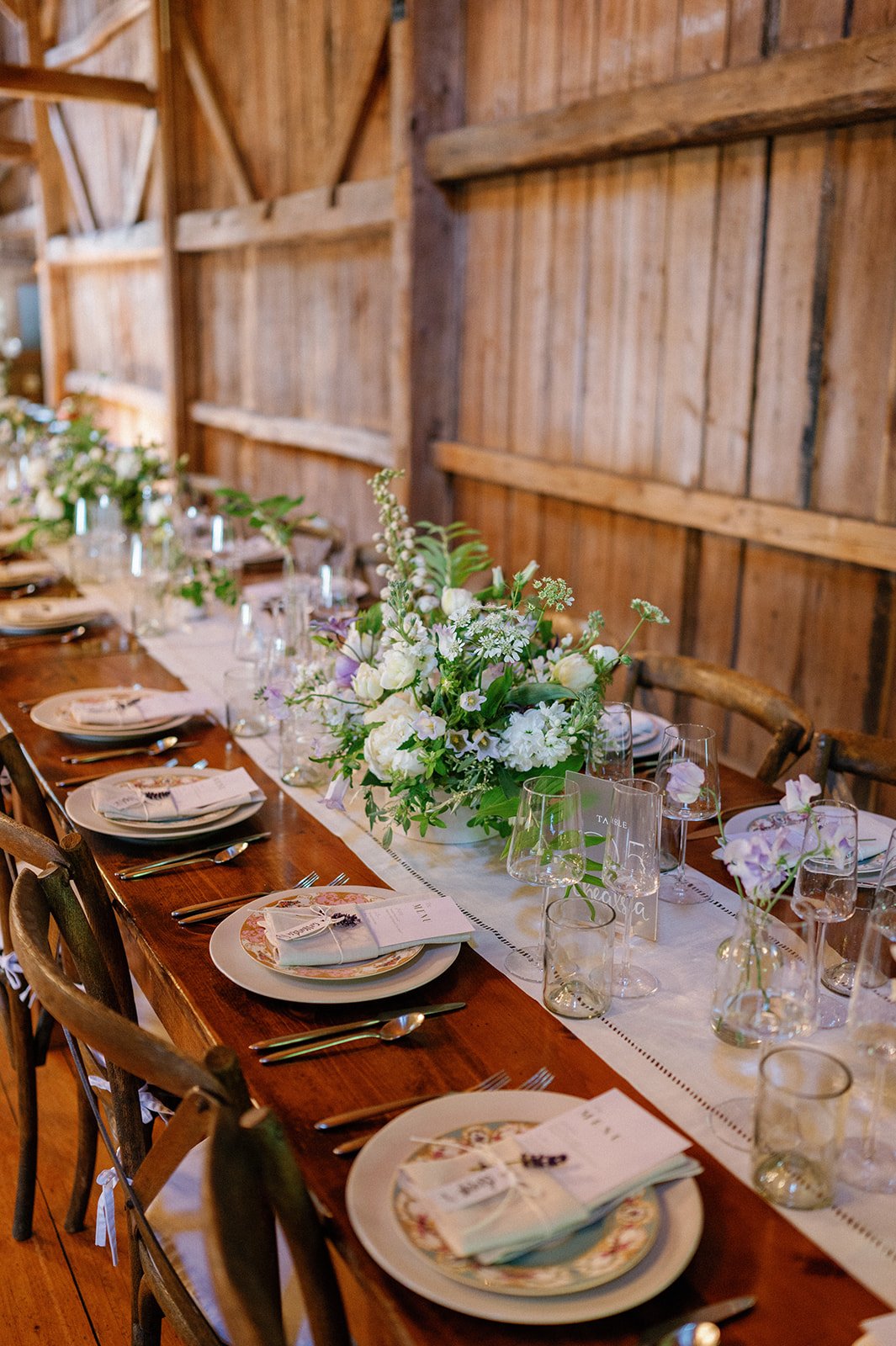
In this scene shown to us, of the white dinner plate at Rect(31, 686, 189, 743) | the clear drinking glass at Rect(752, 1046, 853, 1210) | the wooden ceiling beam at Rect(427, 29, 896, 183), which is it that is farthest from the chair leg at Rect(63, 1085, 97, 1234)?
the wooden ceiling beam at Rect(427, 29, 896, 183)

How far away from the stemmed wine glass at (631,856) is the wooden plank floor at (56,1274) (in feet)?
3.35

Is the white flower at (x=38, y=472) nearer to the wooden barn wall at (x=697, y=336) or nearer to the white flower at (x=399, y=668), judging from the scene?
the wooden barn wall at (x=697, y=336)

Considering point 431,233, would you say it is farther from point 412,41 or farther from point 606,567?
point 606,567

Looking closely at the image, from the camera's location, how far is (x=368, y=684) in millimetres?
1749

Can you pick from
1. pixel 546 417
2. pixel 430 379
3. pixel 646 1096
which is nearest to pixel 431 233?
pixel 430 379

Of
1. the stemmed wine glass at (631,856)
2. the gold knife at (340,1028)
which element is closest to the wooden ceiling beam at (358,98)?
the stemmed wine glass at (631,856)

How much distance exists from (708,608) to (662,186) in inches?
48.2

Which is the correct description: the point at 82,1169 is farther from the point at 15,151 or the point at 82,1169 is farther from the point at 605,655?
the point at 15,151

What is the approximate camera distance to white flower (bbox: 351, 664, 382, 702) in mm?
1747

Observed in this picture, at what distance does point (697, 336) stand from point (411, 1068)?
8.76 ft

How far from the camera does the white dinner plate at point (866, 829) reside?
5.65ft

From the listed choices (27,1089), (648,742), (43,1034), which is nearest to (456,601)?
(648,742)

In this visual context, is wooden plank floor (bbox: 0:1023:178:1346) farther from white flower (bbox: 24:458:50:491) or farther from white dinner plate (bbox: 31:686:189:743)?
white flower (bbox: 24:458:50:491)

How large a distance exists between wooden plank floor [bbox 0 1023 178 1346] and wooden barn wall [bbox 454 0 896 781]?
2.07 metres
